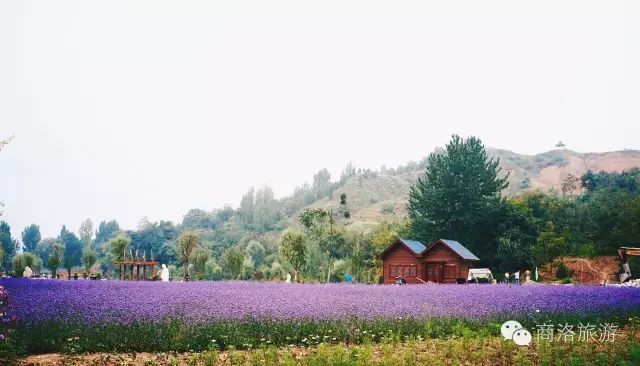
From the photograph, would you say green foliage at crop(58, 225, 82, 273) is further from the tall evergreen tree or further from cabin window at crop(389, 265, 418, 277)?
cabin window at crop(389, 265, 418, 277)

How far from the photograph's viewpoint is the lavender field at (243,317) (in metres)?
10.6

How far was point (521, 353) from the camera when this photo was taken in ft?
32.5

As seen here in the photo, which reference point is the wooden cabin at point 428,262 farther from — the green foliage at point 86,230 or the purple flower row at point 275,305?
the green foliage at point 86,230

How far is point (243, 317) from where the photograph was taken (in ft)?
38.2

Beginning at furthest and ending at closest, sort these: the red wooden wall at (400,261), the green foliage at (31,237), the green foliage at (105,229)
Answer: the green foliage at (105,229)
the green foliage at (31,237)
the red wooden wall at (400,261)

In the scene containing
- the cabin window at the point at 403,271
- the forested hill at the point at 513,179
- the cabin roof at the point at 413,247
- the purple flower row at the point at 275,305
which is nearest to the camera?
the purple flower row at the point at 275,305

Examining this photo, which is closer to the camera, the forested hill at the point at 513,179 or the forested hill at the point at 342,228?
the forested hill at the point at 342,228

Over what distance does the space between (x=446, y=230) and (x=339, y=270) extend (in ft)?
38.6

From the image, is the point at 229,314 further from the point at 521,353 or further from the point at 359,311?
the point at 521,353

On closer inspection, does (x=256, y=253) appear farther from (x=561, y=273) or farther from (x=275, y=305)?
(x=275, y=305)
